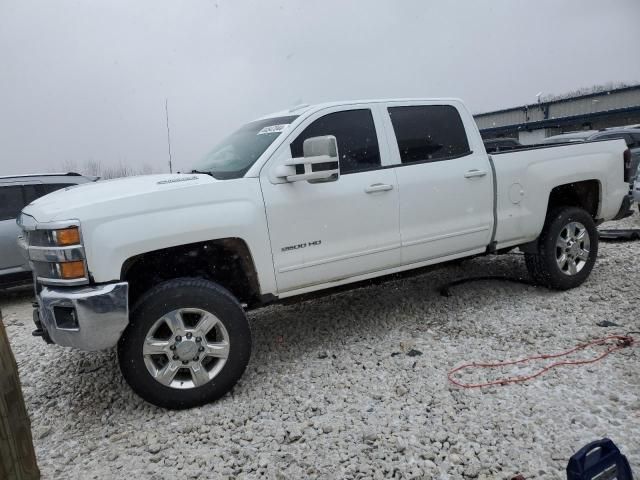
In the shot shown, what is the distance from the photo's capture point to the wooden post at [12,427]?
1641mm

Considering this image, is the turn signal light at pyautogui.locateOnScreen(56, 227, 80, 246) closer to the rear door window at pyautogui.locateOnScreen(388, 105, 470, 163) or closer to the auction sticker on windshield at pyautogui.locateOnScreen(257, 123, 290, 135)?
the auction sticker on windshield at pyautogui.locateOnScreen(257, 123, 290, 135)

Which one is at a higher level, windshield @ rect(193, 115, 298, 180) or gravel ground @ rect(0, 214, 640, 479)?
windshield @ rect(193, 115, 298, 180)

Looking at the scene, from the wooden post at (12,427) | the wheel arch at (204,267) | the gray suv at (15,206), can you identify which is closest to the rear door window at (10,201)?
the gray suv at (15,206)

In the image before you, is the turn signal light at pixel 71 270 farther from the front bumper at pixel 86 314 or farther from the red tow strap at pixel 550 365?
the red tow strap at pixel 550 365

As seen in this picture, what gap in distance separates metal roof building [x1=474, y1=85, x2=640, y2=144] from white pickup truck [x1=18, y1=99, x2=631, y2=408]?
2705 centimetres

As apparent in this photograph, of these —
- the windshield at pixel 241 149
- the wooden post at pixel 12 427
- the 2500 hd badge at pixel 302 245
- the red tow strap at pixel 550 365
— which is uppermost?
the windshield at pixel 241 149

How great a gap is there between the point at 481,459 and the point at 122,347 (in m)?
2.18

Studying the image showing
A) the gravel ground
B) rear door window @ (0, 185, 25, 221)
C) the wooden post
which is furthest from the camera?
rear door window @ (0, 185, 25, 221)

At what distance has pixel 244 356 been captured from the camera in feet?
10.3

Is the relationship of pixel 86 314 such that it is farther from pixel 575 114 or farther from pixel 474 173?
pixel 575 114

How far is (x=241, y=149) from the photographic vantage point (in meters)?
3.74

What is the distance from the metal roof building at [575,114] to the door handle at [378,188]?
2814cm

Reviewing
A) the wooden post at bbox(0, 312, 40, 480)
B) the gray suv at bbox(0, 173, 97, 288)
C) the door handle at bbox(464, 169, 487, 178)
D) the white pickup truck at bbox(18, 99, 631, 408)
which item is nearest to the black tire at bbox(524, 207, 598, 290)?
the white pickup truck at bbox(18, 99, 631, 408)

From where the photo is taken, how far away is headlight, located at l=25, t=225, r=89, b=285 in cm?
271
